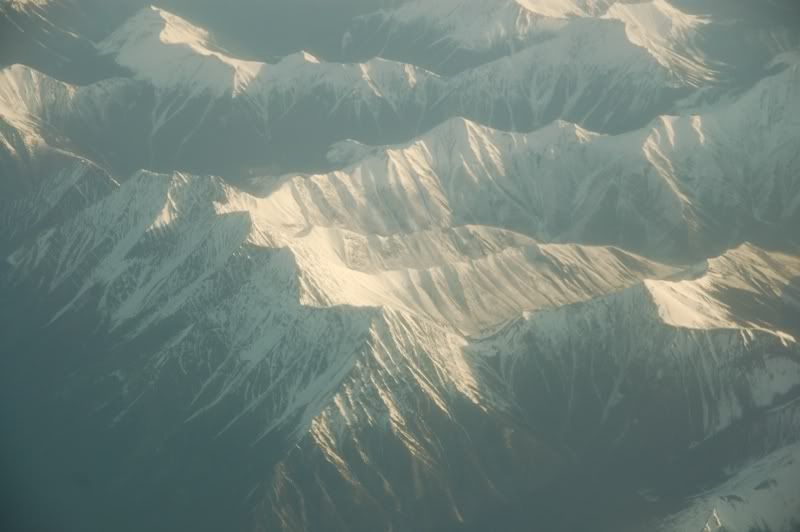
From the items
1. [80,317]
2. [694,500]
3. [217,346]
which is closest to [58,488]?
[217,346]

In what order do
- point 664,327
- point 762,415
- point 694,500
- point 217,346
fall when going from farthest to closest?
point 217,346 < point 664,327 < point 762,415 < point 694,500

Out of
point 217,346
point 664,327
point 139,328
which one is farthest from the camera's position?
point 139,328

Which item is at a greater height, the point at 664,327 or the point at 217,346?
the point at 217,346

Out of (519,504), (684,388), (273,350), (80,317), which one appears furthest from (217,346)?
(684,388)

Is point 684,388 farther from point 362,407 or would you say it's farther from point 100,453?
point 100,453

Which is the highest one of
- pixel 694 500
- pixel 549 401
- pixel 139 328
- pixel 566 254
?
pixel 139 328

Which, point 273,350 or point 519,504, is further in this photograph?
point 273,350

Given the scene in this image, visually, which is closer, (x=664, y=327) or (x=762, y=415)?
(x=762, y=415)

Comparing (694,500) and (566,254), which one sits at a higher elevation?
(566,254)

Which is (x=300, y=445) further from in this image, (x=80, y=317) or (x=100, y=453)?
(x=80, y=317)
